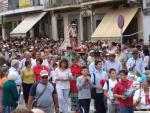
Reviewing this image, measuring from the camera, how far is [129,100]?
395 inches

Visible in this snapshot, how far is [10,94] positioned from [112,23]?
21.0 metres

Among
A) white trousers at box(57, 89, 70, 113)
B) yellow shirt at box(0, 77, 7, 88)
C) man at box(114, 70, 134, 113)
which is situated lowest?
white trousers at box(57, 89, 70, 113)

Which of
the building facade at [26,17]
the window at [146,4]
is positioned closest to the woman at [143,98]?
the window at [146,4]

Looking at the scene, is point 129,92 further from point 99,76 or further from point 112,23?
point 112,23

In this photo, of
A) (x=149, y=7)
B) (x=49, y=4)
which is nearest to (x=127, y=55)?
(x=149, y=7)

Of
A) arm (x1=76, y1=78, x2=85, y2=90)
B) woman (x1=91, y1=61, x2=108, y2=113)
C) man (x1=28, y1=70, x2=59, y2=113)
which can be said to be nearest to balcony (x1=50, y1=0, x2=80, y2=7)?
woman (x1=91, y1=61, x2=108, y2=113)

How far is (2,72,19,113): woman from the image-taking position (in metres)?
10.2

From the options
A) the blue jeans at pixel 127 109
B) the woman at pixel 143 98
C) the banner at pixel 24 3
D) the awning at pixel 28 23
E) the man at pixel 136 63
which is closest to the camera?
the woman at pixel 143 98

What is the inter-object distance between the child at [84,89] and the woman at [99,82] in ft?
0.59

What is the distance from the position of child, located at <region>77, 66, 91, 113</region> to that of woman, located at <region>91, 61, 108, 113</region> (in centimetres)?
18

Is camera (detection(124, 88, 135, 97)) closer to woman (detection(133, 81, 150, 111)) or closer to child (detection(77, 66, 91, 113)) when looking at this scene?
woman (detection(133, 81, 150, 111))

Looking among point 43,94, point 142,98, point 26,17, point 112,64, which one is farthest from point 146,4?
point 26,17

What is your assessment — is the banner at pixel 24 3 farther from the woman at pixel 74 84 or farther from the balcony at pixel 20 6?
the woman at pixel 74 84

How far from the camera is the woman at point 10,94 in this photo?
33.4ft
